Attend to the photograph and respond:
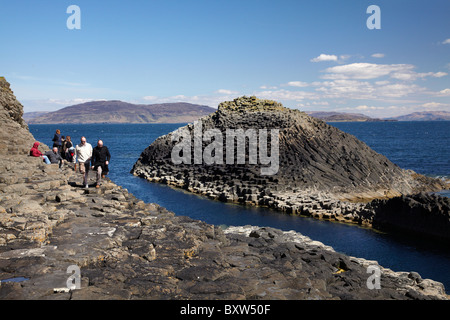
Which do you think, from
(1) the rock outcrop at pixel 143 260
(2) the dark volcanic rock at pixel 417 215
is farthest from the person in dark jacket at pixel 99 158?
(2) the dark volcanic rock at pixel 417 215

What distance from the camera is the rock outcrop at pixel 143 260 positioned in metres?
8.73

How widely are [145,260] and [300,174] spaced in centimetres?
3058

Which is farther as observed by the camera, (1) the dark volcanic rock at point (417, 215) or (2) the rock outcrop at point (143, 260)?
(1) the dark volcanic rock at point (417, 215)

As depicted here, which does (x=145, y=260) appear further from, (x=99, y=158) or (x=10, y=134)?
(x=10, y=134)

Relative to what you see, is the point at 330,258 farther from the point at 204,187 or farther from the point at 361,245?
the point at 204,187

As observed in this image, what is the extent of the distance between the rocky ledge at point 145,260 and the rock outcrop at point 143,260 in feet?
0.09

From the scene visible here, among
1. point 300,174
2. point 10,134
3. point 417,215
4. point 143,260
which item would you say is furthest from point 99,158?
point 300,174

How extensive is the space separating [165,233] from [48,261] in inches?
168

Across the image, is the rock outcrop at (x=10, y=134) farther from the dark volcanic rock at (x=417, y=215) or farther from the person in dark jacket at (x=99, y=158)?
the dark volcanic rock at (x=417, y=215)

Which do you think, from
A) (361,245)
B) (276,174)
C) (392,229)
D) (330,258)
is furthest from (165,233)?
(276,174)

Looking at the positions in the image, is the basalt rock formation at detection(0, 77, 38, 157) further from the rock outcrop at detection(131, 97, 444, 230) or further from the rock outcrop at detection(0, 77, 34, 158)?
the rock outcrop at detection(131, 97, 444, 230)

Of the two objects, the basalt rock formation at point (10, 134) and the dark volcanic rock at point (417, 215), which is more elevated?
the basalt rock formation at point (10, 134)

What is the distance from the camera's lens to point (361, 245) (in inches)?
971

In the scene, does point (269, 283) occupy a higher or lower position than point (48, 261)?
lower
